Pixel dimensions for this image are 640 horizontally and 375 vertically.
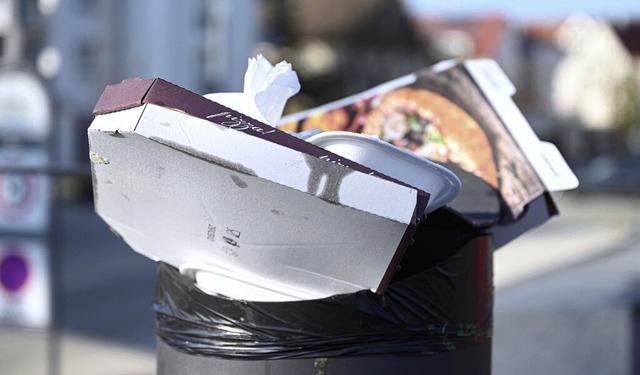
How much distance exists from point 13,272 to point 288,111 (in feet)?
87.0

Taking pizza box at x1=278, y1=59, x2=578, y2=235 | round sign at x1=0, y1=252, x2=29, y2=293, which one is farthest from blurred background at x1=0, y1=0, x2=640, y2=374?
pizza box at x1=278, y1=59, x2=578, y2=235

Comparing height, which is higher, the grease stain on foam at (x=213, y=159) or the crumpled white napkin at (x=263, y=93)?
the crumpled white napkin at (x=263, y=93)

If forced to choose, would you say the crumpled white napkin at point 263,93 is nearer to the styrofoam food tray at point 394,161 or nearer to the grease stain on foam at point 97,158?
the styrofoam food tray at point 394,161

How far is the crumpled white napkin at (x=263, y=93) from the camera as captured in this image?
2133mm

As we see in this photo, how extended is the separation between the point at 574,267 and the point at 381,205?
9329 millimetres

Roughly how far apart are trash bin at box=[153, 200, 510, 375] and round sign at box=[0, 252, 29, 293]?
3.98 metres

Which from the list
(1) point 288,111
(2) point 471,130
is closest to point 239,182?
(2) point 471,130

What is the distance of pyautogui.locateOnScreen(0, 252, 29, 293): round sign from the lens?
20.1 ft

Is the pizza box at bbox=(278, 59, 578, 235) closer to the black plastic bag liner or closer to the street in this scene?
the black plastic bag liner

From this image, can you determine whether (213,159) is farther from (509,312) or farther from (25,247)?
(509,312)

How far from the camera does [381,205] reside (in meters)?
1.88

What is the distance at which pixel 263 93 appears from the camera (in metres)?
2.14

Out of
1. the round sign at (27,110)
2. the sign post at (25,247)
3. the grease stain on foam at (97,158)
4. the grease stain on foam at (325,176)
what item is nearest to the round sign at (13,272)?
the sign post at (25,247)

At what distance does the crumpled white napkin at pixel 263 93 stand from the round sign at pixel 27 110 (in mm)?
4838
